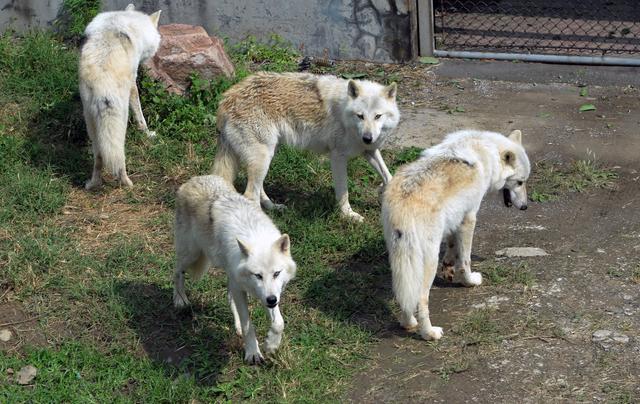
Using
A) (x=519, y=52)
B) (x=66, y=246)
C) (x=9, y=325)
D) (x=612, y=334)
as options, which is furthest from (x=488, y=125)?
(x=9, y=325)

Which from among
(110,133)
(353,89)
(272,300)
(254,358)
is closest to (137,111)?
(110,133)

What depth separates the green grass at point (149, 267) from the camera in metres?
5.90

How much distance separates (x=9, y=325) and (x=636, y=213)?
16.4 ft

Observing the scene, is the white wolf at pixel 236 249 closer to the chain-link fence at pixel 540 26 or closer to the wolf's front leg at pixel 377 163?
the wolf's front leg at pixel 377 163

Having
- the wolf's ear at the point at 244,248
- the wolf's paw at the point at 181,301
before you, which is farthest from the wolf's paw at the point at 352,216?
the wolf's ear at the point at 244,248

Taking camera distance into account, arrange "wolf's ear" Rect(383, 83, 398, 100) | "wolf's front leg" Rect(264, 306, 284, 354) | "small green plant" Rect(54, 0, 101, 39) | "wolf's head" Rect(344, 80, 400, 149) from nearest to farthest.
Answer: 1. "wolf's front leg" Rect(264, 306, 284, 354)
2. "wolf's head" Rect(344, 80, 400, 149)
3. "wolf's ear" Rect(383, 83, 398, 100)
4. "small green plant" Rect(54, 0, 101, 39)

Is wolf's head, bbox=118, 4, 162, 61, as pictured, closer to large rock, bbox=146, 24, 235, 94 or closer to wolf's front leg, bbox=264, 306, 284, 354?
large rock, bbox=146, 24, 235, 94

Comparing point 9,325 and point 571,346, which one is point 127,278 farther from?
point 571,346

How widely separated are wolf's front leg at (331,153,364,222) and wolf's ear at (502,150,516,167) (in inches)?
60.6

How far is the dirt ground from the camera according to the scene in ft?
18.4

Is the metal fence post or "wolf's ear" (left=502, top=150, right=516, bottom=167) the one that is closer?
"wolf's ear" (left=502, top=150, right=516, bottom=167)

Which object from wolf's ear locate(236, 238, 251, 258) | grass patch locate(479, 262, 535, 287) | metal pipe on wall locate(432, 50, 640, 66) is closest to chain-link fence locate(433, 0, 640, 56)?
metal pipe on wall locate(432, 50, 640, 66)

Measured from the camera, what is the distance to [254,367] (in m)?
5.89

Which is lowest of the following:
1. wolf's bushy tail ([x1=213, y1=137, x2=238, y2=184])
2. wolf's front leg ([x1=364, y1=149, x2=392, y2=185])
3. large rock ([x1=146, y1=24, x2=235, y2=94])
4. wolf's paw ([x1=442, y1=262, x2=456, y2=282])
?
wolf's paw ([x1=442, y1=262, x2=456, y2=282])
